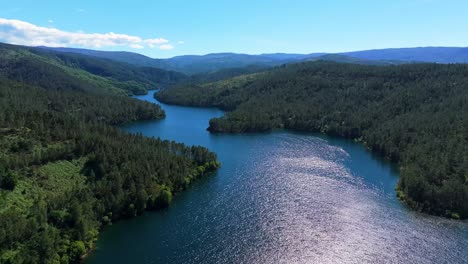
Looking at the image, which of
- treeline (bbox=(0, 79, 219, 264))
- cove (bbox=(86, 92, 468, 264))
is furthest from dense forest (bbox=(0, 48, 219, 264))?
cove (bbox=(86, 92, 468, 264))

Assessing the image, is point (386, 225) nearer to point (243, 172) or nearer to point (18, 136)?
point (243, 172)

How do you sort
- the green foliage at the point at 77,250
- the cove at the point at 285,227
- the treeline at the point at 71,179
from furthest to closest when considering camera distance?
the cove at the point at 285,227, the green foliage at the point at 77,250, the treeline at the point at 71,179

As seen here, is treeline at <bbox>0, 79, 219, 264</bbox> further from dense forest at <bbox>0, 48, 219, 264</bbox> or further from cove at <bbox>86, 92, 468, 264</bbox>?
cove at <bbox>86, 92, 468, 264</bbox>

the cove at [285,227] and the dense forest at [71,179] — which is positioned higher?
the dense forest at [71,179]

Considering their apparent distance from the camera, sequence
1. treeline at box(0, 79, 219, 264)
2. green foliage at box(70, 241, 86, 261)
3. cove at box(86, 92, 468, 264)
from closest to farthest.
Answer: treeline at box(0, 79, 219, 264) → green foliage at box(70, 241, 86, 261) → cove at box(86, 92, 468, 264)

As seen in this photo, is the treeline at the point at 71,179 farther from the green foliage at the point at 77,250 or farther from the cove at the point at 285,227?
the cove at the point at 285,227

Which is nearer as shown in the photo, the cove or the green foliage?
the green foliage

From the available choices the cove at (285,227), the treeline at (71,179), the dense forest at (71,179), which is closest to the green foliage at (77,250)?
the treeline at (71,179)
